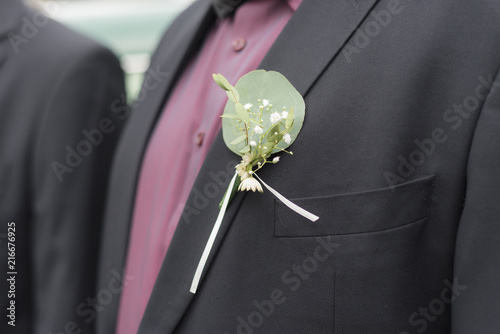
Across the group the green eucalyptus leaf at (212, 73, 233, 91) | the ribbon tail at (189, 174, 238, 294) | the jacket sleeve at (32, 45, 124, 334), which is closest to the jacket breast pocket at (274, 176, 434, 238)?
the ribbon tail at (189, 174, 238, 294)

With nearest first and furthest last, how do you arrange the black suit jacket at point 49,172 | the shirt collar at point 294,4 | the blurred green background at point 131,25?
the shirt collar at point 294,4 < the black suit jacket at point 49,172 < the blurred green background at point 131,25

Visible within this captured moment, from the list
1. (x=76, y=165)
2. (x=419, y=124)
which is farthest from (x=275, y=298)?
(x=76, y=165)

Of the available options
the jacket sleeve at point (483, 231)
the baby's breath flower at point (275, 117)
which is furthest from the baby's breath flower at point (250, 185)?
the jacket sleeve at point (483, 231)

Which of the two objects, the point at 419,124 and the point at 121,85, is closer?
the point at 419,124

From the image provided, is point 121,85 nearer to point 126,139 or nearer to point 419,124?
point 126,139

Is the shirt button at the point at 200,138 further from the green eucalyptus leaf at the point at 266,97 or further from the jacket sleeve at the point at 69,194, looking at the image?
the jacket sleeve at the point at 69,194

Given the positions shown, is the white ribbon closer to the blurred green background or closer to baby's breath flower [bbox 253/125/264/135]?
baby's breath flower [bbox 253/125/264/135]
